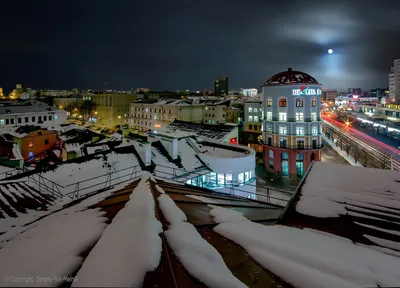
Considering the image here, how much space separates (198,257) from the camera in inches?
143

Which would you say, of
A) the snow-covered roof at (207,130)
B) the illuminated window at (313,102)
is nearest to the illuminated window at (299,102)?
the illuminated window at (313,102)

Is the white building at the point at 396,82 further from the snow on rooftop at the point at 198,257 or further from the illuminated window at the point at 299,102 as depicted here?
the snow on rooftop at the point at 198,257

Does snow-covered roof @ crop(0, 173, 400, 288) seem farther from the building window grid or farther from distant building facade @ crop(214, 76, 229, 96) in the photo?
distant building facade @ crop(214, 76, 229, 96)

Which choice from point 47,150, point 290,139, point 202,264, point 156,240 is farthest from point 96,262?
point 290,139

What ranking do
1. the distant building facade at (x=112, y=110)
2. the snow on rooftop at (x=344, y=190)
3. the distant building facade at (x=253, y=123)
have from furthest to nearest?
the distant building facade at (x=112, y=110), the distant building facade at (x=253, y=123), the snow on rooftop at (x=344, y=190)

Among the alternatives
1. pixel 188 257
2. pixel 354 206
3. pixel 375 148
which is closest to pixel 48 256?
pixel 188 257

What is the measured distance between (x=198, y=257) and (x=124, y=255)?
0.98 meters

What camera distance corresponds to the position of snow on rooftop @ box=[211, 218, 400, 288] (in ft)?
11.3

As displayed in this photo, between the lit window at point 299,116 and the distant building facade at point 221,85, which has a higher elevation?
the distant building facade at point 221,85

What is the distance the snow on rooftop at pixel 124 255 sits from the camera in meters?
2.78

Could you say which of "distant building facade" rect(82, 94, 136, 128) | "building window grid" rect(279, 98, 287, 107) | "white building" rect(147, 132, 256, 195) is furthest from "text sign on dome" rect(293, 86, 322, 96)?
"distant building facade" rect(82, 94, 136, 128)

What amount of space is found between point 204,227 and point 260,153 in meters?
52.3

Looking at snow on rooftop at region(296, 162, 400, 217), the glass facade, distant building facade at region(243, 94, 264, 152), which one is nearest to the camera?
snow on rooftop at region(296, 162, 400, 217)

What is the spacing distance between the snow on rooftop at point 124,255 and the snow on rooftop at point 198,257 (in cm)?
28
